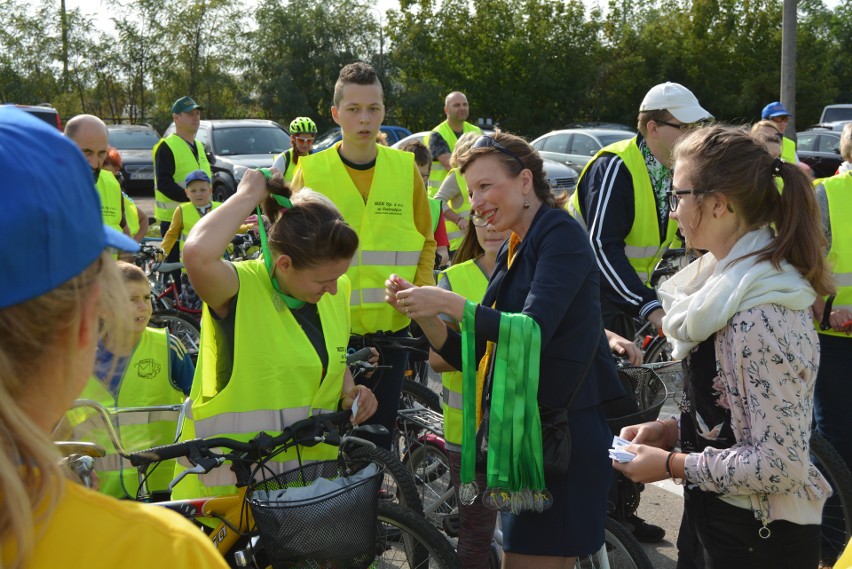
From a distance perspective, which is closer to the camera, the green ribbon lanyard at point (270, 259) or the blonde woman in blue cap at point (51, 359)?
the blonde woman in blue cap at point (51, 359)

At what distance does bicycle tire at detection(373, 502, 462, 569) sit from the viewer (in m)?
3.32

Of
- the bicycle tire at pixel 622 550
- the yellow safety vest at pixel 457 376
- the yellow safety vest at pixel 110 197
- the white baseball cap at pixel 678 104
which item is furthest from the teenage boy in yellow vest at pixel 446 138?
the bicycle tire at pixel 622 550

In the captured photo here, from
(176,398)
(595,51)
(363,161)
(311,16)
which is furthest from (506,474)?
(595,51)

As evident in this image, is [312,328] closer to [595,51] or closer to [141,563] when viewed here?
[141,563]

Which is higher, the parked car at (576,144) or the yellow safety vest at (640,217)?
the yellow safety vest at (640,217)

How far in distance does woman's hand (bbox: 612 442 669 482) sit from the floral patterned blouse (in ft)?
0.34

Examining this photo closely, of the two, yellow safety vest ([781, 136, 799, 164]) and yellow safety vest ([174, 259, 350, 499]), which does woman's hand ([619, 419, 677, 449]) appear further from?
yellow safety vest ([781, 136, 799, 164])

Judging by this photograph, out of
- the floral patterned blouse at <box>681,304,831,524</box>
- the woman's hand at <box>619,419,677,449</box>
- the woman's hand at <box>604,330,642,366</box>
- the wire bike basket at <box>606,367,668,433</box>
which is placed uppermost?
the floral patterned blouse at <box>681,304,831,524</box>

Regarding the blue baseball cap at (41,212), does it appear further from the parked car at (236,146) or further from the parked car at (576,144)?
the parked car at (576,144)

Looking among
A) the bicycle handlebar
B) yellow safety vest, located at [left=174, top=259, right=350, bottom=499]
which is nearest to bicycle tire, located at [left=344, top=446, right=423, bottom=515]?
yellow safety vest, located at [left=174, top=259, right=350, bottom=499]

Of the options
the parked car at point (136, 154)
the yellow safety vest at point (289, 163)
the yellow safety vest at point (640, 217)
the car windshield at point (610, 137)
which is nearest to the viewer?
the yellow safety vest at point (640, 217)

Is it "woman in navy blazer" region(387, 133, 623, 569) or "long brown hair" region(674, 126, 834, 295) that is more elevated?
"long brown hair" region(674, 126, 834, 295)

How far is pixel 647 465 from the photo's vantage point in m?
2.75

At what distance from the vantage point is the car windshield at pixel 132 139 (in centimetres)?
2384
